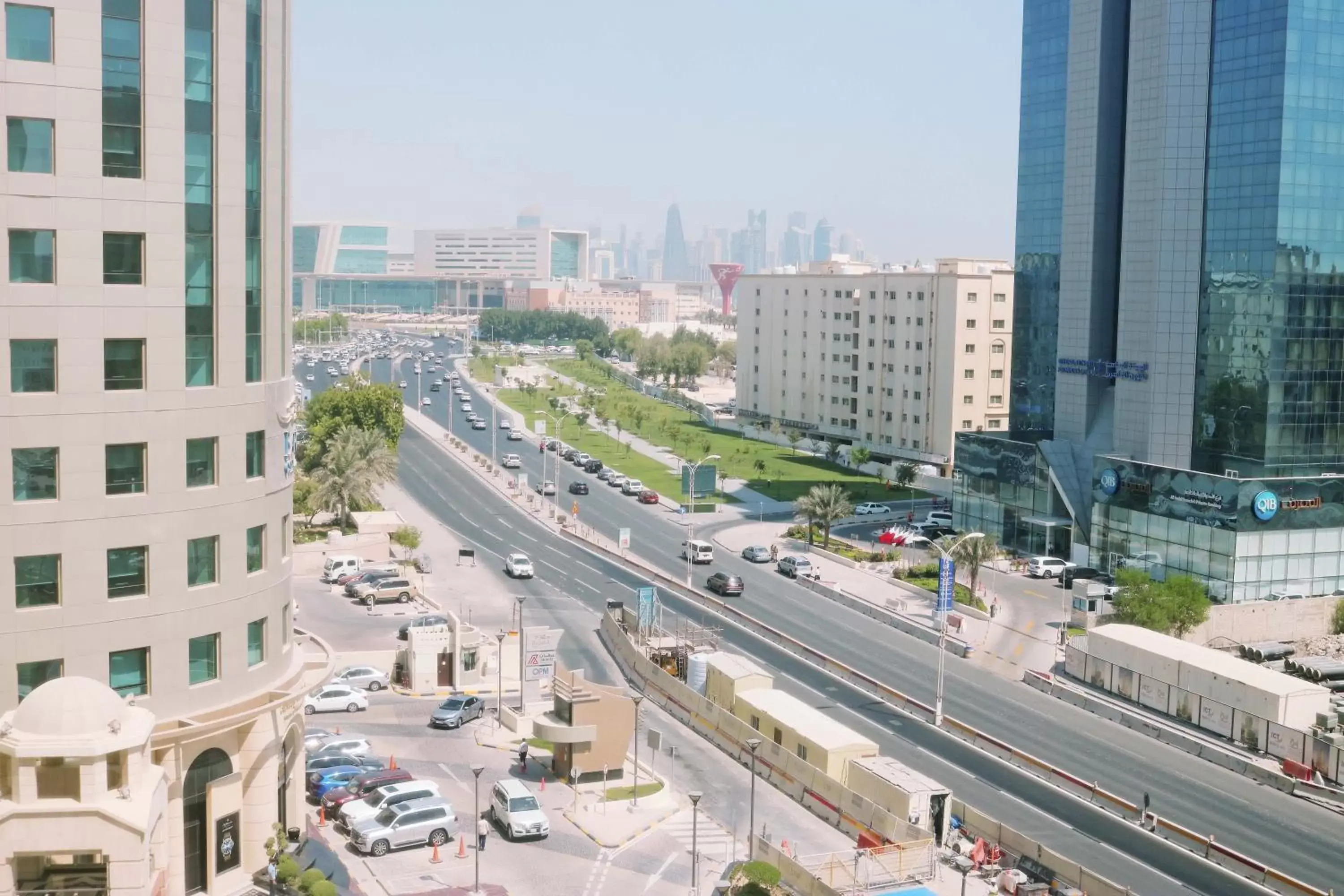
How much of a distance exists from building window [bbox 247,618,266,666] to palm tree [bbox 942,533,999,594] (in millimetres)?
45868

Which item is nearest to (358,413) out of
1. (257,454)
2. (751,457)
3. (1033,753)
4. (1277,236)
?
(751,457)

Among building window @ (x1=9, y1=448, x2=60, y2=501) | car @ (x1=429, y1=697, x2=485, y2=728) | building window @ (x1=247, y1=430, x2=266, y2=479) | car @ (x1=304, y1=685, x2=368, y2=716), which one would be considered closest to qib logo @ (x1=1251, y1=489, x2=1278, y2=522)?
car @ (x1=429, y1=697, x2=485, y2=728)

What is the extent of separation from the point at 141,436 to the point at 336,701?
22.7 meters

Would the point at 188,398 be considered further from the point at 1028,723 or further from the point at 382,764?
the point at 1028,723

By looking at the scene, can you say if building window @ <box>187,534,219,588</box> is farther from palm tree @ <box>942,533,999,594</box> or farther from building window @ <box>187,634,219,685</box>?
palm tree @ <box>942,533,999,594</box>

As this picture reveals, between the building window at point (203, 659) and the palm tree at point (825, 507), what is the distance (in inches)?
2297

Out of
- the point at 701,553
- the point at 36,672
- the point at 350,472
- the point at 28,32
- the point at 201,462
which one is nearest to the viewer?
the point at 28,32

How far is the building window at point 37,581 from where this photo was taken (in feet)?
102

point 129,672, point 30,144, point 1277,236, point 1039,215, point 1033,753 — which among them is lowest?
point 1033,753

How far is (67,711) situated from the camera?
27.8m

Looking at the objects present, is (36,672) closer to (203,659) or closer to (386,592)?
(203,659)

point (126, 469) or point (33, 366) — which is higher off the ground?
point (33, 366)

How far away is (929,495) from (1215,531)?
42806 millimetres

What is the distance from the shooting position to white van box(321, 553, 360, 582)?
254 feet
